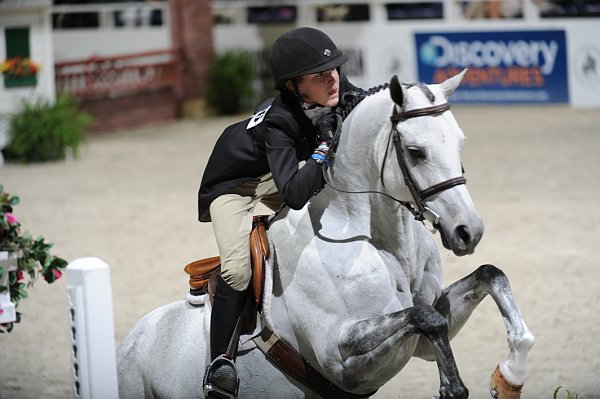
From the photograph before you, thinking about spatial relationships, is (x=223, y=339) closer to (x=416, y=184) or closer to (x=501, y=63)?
(x=416, y=184)

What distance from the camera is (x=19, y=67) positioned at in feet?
50.0

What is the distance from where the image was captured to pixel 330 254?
3809 mm

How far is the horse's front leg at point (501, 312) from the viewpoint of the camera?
3570mm

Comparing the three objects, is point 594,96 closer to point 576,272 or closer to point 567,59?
point 567,59

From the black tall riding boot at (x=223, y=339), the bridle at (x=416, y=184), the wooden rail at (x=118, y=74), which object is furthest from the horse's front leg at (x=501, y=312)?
the wooden rail at (x=118, y=74)

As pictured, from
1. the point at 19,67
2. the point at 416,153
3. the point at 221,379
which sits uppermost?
the point at 19,67

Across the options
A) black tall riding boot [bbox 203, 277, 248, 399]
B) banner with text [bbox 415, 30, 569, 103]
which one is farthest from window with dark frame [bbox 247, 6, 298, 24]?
black tall riding boot [bbox 203, 277, 248, 399]

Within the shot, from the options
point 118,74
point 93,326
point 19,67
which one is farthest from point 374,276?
point 118,74

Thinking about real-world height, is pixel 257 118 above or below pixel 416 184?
above

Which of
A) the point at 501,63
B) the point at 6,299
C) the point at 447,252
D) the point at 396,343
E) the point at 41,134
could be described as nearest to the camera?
the point at 396,343

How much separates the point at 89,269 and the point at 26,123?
38.9 ft

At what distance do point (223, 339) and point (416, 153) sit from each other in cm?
113

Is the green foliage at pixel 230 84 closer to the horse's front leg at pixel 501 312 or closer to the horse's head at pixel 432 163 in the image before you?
the horse's front leg at pixel 501 312

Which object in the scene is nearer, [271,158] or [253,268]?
[271,158]
